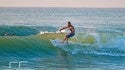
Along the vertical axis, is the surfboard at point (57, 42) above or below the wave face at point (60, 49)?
above

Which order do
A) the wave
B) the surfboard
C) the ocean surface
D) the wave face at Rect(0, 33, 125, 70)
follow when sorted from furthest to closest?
the surfboard, the wave, the wave face at Rect(0, 33, 125, 70), the ocean surface

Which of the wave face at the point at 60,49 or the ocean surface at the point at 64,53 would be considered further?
the wave face at the point at 60,49

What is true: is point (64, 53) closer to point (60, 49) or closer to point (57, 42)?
point (60, 49)

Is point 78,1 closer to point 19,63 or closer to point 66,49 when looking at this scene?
point 66,49

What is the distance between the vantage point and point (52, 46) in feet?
27.2

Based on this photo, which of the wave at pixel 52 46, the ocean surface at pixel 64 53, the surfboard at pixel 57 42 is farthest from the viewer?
the surfboard at pixel 57 42

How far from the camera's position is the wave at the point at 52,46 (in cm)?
793

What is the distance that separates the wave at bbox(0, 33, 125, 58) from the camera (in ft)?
26.0

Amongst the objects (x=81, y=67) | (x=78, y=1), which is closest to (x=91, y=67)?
(x=81, y=67)

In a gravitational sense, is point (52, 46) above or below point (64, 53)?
above

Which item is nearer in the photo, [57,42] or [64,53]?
[64,53]

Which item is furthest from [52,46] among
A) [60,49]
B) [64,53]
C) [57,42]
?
[64,53]

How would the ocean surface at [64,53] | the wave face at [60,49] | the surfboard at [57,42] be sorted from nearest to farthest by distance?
1. the ocean surface at [64,53]
2. the wave face at [60,49]
3. the surfboard at [57,42]

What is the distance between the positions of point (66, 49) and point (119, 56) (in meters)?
0.99
